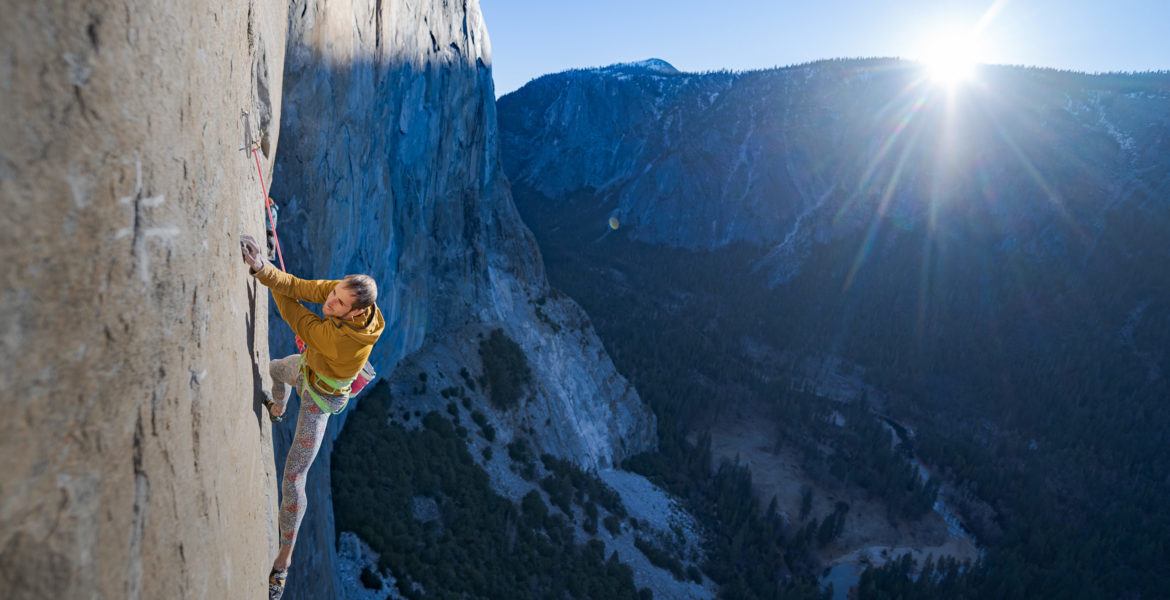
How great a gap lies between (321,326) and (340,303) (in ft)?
1.10

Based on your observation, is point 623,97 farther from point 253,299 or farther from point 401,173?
point 253,299

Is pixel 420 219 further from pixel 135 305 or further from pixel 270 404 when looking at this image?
pixel 135 305

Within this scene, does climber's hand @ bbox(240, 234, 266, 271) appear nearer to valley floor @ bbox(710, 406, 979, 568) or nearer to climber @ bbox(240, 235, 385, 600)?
climber @ bbox(240, 235, 385, 600)

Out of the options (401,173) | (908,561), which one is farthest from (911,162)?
(401,173)

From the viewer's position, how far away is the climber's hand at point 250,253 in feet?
15.1

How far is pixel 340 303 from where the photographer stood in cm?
470

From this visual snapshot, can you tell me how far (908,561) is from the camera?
33.9 meters

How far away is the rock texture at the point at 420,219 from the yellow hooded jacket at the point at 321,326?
9.49 ft

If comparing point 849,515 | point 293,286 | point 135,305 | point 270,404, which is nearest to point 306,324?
point 293,286

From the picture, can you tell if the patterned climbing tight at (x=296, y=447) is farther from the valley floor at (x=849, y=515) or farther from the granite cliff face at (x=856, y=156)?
the granite cliff face at (x=856, y=156)

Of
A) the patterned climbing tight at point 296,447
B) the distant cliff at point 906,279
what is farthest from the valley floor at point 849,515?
the patterned climbing tight at point 296,447

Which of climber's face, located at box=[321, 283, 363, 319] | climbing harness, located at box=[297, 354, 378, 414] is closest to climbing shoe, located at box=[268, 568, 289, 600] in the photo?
climbing harness, located at box=[297, 354, 378, 414]

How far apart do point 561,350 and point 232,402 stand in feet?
97.4

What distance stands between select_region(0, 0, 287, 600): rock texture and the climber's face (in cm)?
80
